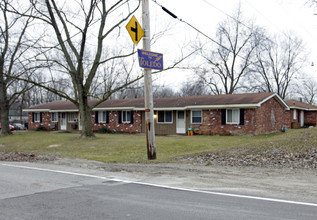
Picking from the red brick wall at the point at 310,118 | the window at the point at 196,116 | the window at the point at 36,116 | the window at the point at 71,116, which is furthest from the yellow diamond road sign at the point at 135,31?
the red brick wall at the point at 310,118

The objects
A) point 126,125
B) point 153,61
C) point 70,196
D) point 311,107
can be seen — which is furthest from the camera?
point 311,107

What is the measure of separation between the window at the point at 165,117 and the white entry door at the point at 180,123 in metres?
0.68

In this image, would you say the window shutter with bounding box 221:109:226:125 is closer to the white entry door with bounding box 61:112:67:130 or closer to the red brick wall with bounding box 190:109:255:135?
the red brick wall with bounding box 190:109:255:135

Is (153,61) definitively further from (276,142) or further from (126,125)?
(126,125)

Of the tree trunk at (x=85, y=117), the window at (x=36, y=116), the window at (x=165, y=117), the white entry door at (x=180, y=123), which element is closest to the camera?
the tree trunk at (x=85, y=117)

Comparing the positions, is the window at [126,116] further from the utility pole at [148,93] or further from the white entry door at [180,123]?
the utility pole at [148,93]

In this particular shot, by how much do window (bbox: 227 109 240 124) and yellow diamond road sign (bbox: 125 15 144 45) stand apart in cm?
1448

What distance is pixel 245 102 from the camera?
23.0m

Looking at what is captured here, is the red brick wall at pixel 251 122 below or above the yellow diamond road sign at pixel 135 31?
below

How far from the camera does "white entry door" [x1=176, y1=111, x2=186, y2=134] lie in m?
26.2

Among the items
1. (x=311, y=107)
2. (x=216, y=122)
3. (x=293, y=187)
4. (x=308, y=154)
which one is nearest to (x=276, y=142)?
(x=308, y=154)

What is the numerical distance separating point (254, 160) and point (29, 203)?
24.4ft

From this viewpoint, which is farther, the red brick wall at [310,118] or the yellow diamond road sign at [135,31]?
the red brick wall at [310,118]

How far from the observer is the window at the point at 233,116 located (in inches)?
929
